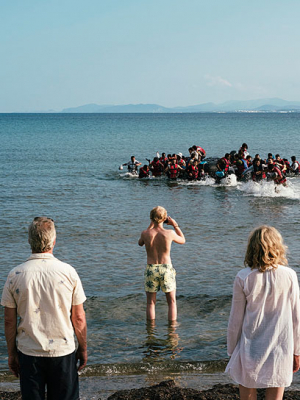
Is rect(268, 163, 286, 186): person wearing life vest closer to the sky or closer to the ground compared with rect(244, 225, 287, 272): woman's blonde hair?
closer to the ground

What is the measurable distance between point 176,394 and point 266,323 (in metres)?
1.89

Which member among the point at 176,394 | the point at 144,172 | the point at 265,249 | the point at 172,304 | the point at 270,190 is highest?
the point at 265,249

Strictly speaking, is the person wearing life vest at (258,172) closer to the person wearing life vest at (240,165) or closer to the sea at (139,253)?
the sea at (139,253)

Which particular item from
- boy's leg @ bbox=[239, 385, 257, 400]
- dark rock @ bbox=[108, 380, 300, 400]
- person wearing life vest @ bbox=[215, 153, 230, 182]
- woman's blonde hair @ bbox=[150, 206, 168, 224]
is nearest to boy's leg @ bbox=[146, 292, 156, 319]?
woman's blonde hair @ bbox=[150, 206, 168, 224]

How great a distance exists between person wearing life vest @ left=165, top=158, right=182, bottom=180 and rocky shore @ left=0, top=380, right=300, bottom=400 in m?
22.3

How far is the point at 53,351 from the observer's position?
374 centimetres

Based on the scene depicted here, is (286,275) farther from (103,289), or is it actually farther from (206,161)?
(206,161)

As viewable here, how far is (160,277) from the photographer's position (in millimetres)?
7098

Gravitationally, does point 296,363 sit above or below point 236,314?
below

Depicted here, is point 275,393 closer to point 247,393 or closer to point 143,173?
point 247,393

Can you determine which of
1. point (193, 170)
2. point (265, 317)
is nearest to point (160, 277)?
point (265, 317)

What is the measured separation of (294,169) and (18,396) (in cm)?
2636

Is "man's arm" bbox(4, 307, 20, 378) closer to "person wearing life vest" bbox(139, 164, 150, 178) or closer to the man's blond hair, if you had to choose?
the man's blond hair

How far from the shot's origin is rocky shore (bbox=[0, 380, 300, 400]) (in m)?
5.16
